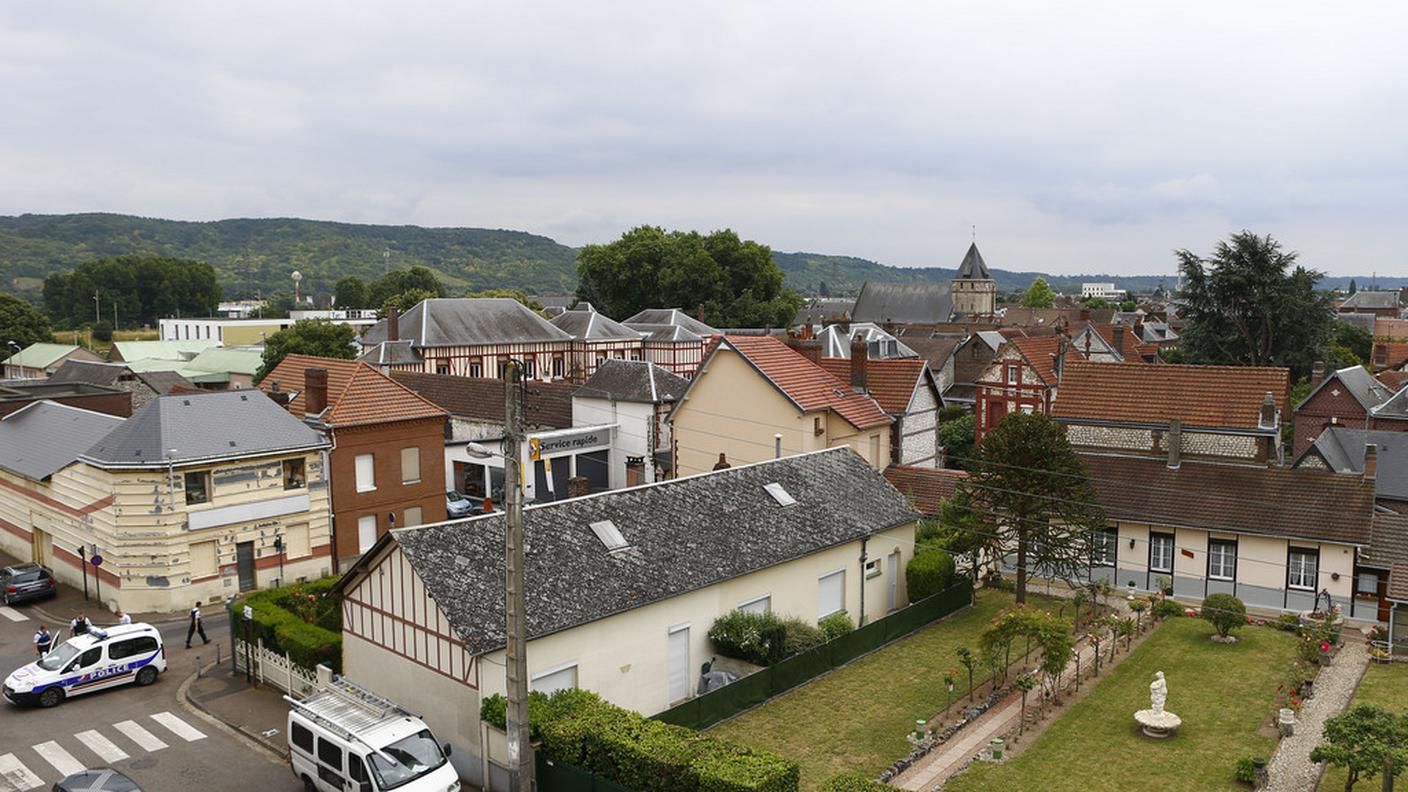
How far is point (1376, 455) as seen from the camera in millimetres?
34781

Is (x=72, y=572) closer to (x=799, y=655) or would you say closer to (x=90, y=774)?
(x=90, y=774)

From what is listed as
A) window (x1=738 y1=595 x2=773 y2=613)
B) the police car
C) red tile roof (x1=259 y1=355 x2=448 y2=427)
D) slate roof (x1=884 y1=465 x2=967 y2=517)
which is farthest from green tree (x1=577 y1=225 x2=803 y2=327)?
the police car

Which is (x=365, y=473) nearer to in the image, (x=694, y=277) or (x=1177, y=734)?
(x=1177, y=734)

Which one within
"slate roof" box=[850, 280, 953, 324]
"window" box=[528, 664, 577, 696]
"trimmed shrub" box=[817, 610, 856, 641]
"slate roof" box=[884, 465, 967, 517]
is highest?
"slate roof" box=[850, 280, 953, 324]

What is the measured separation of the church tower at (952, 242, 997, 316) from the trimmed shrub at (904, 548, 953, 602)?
98840 millimetres

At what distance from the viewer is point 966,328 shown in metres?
113

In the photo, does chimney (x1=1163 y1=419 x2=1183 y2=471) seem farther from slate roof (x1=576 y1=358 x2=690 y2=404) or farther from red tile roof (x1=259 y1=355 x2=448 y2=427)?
red tile roof (x1=259 y1=355 x2=448 y2=427)

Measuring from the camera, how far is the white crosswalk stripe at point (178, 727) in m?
21.5

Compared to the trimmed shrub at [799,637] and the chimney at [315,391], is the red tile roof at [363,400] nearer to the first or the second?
the chimney at [315,391]

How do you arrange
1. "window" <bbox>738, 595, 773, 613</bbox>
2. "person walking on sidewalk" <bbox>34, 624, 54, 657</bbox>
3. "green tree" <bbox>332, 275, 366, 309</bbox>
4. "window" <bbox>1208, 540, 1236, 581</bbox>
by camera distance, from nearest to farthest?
"window" <bbox>738, 595, 773, 613</bbox> < "person walking on sidewalk" <bbox>34, 624, 54, 657</bbox> < "window" <bbox>1208, 540, 1236, 581</bbox> < "green tree" <bbox>332, 275, 366, 309</bbox>

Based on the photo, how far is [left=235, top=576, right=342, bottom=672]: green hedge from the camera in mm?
22953

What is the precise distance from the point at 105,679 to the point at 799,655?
56.3ft

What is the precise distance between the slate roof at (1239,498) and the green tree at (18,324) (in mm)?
97050

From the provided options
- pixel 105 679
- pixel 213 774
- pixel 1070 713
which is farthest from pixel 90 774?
pixel 1070 713
